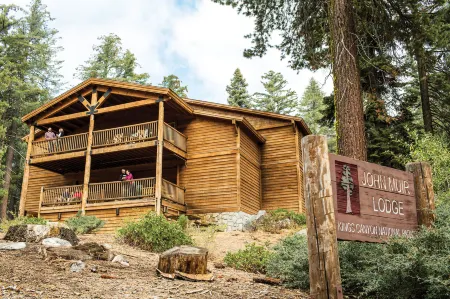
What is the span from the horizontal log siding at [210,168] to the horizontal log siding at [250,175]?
580 mm

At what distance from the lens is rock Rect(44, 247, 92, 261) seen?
7.68 m

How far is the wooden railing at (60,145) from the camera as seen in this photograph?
20.7m

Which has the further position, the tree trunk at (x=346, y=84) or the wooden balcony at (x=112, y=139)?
the wooden balcony at (x=112, y=139)

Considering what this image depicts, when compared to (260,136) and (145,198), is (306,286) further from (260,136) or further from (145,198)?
(260,136)

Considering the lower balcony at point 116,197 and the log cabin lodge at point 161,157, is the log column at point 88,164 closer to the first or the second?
the log cabin lodge at point 161,157

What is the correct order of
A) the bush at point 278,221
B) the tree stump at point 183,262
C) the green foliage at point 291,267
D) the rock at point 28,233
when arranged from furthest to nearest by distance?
the bush at point 278,221 < the rock at point 28,233 < the tree stump at point 183,262 < the green foliage at point 291,267

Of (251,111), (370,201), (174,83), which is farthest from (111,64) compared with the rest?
(370,201)

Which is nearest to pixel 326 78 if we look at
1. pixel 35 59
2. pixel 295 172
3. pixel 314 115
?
pixel 295 172

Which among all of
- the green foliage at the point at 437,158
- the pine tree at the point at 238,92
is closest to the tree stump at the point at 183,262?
the green foliage at the point at 437,158

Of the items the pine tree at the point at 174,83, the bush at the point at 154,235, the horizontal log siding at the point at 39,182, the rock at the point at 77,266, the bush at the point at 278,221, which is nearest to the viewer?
the rock at the point at 77,266

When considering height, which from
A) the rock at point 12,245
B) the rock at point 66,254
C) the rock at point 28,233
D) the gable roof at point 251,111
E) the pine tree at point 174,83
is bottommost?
the rock at point 66,254

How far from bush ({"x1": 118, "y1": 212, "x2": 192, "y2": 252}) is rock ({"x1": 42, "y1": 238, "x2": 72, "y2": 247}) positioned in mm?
2253

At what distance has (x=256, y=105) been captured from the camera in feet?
160

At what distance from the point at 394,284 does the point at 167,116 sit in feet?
57.1
